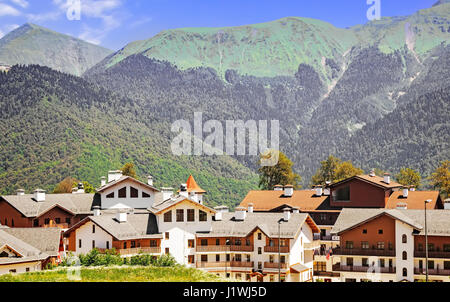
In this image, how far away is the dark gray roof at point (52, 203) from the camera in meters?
70.1

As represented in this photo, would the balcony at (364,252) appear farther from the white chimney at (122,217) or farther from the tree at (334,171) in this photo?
the tree at (334,171)

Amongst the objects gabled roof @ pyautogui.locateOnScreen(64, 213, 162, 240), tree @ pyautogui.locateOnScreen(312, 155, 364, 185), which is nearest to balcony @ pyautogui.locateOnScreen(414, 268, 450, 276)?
gabled roof @ pyautogui.locateOnScreen(64, 213, 162, 240)

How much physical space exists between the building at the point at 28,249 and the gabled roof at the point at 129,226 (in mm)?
3144

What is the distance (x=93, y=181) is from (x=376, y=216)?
320ft

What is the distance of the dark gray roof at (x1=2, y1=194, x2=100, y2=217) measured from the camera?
70.1 m

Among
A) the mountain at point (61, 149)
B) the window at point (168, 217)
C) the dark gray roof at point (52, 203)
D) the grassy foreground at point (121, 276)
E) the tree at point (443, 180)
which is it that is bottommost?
the grassy foreground at point (121, 276)

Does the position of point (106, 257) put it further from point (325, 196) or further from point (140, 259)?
point (325, 196)

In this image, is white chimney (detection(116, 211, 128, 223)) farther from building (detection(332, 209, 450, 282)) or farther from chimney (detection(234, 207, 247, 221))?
building (detection(332, 209, 450, 282))

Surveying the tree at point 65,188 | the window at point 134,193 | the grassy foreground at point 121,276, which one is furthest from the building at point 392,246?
the tree at point 65,188

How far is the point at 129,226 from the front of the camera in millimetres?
60344

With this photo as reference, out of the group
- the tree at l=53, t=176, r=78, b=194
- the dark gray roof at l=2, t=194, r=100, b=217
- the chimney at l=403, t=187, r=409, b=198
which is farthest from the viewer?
the tree at l=53, t=176, r=78, b=194

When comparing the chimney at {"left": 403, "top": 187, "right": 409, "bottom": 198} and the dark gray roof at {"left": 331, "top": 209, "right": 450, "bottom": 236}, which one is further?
the chimney at {"left": 403, "top": 187, "right": 409, "bottom": 198}

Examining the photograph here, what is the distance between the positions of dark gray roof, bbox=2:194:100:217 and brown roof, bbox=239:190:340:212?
55.8 ft
